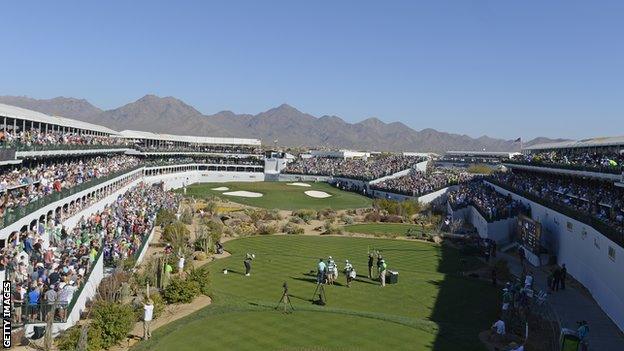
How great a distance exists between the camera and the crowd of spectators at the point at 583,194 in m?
32.3

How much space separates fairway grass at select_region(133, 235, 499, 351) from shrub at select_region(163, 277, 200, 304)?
43.9 inches

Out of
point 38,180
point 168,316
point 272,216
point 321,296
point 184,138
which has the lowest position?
point 272,216

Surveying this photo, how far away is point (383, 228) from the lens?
175 feet

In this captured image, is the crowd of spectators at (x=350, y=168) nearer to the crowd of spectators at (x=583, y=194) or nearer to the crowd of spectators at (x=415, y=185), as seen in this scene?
the crowd of spectators at (x=415, y=185)

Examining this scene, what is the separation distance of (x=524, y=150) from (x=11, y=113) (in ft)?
255

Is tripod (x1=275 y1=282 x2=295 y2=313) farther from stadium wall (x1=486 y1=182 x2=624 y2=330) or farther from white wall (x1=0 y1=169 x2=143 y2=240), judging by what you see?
stadium wall (x1=486 y1=182 x2=624 y2=330)

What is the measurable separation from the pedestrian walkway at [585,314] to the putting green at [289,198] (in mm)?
38790

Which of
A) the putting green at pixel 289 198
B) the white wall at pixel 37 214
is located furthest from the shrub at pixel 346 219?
the white wall at pixel 37 214

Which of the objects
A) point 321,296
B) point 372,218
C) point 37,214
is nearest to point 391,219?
point 372,218

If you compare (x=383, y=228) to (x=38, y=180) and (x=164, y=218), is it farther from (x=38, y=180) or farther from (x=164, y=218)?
(x=38, y=180)

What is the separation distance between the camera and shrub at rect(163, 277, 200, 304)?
24672 millimetres

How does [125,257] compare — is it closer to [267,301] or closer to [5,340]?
[267,301]

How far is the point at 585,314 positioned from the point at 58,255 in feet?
77.2

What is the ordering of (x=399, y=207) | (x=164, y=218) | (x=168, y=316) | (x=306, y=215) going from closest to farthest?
(x=168, y=316) → (x=164, y=218) → (x=306, y=215) → (x=399, y=207)
